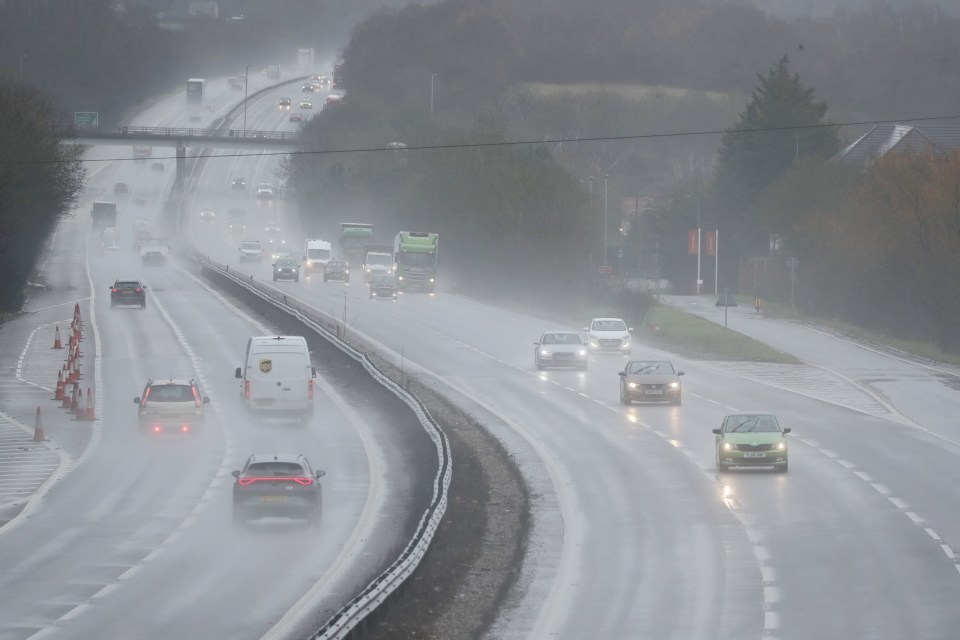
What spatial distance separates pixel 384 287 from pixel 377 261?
1528 cm

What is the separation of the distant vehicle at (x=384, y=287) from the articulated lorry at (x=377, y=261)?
13.3 meters

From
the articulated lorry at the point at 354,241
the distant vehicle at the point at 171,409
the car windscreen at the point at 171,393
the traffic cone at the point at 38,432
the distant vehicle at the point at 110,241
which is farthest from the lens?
the distant vehicle at the point at 110,241

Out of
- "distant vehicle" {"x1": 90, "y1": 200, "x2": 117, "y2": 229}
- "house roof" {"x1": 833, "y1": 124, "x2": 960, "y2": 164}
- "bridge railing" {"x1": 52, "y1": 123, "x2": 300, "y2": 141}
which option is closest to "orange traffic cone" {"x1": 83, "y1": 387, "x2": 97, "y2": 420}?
"house roof" {"x1": 833, "y1": 124, "x2": 960, "y2": 164}

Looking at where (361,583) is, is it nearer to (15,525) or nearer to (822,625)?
(822,625)

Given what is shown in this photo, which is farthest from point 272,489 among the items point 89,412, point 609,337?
point 609,337

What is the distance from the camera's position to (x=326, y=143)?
151000mm

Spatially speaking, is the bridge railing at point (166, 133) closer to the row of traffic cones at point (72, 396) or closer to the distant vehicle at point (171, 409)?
the row of traffic cones at point (72, 396)

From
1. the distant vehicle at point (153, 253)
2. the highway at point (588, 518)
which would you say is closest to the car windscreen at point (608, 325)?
the highway at point (588, 518)

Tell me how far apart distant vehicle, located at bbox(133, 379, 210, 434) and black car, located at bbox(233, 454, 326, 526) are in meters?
12.8

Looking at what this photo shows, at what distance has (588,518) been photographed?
24.8 m

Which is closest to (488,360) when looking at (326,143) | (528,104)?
(326,143)

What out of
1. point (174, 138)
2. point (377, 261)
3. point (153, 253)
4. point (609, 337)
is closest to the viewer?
point (609, 337)

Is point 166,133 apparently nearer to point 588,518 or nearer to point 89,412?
point 89,412

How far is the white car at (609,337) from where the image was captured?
2207 inches
